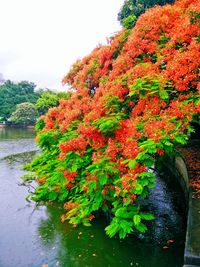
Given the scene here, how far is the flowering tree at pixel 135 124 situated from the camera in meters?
6.21

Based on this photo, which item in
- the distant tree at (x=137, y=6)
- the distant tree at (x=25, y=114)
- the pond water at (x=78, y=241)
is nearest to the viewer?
the pond water at (x=78, y=241)

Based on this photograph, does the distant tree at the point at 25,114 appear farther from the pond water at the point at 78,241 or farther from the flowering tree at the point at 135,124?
the flowering tree at the point at 135,124

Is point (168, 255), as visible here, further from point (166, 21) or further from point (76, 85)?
point (76, 85)

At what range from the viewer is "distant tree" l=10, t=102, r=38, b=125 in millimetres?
50156

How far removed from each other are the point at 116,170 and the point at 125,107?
210 cm

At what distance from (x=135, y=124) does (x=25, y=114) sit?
149 feet

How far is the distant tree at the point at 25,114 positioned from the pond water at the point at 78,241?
41.1 meters

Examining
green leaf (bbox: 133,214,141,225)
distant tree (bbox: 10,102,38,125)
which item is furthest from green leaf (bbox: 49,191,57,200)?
distant tree (bbox: 10,102,38,125)

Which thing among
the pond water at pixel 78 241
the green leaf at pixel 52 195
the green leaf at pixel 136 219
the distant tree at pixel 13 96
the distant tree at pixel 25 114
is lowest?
the pond water at pixel 78 241

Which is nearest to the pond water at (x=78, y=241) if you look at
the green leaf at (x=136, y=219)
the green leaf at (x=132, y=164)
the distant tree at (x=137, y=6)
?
the green leaf at (x=136, y=219)

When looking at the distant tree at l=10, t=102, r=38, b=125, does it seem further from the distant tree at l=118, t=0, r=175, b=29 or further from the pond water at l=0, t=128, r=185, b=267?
the pond water at l=0, t=128, r=185, b=267

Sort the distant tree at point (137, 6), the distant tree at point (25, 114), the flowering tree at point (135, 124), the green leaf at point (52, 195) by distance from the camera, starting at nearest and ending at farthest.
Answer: the flowering tree at point (135, 124) < the green leaf at point (52, 195) < the distant tree at point (137, 6) < the distant tree at point (25, 114)

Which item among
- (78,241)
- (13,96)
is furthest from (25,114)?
(78,241)

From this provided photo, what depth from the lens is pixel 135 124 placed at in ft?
22.7
